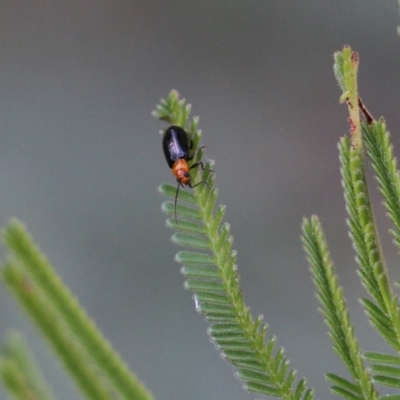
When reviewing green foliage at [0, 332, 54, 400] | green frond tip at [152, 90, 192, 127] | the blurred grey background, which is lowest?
green foliage at [0, 332, 54, 400]

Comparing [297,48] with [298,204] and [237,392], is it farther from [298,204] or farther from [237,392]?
[237,392]

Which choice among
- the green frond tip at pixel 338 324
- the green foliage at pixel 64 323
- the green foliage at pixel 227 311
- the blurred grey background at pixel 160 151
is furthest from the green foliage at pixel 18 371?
the blurred grey background at pixel 160 151

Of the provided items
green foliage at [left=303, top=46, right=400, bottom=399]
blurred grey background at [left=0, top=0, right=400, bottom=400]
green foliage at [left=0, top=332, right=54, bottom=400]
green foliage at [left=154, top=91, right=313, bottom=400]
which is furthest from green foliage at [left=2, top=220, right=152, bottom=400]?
blurred grey background at [left=0, top=0, right=400, bottom=400]

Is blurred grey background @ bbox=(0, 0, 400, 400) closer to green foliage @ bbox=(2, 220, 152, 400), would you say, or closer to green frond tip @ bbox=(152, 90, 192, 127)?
green frond tip @ bbox=(152, 90, 192, 127)

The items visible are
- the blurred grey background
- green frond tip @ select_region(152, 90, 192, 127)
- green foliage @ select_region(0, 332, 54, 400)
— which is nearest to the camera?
green foliage @ select_region(0, 332, 54, 400)

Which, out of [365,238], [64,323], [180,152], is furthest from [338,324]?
[180,152]

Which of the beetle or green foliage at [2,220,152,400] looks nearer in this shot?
green foliage at [2,220,152,400]

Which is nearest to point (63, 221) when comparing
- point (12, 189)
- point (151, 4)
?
point (12, 189)
